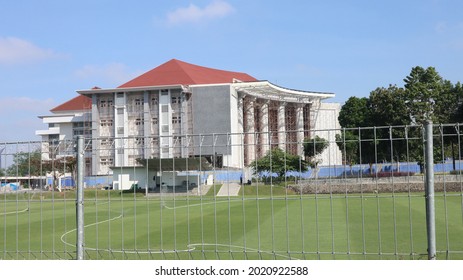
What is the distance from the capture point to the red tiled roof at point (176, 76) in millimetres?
75688

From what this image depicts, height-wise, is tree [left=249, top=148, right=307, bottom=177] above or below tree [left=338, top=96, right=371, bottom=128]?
below

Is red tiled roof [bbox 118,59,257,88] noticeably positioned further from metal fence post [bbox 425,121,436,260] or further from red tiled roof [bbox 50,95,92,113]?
metal fence post [bbox 425,121,436,260]

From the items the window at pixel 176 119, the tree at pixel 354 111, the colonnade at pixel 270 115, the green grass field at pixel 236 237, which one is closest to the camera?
the green grass field at pixel 236 237

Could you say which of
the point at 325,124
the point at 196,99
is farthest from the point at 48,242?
the point at 325,124

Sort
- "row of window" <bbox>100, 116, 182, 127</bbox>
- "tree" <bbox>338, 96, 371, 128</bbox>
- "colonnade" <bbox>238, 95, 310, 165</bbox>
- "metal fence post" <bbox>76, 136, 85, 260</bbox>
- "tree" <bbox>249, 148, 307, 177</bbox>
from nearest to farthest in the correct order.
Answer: "metal fence post" <bbox>76, 136, 85, 260</bbox>
"tree" <bbox>249, 148, 307, 177</bbox>
"tree" <bbox>338, 96, 371, 128</bbox>
"row of window" <bbox>100, 116, 182, 127</bbox>
"colonnade" <bbox>238, 95, 310, 165</bbox>

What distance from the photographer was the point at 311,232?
15.7 meters

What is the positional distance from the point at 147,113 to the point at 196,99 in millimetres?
7204

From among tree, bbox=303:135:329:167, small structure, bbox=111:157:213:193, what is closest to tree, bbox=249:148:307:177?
tree, bbox=303:135:329:167

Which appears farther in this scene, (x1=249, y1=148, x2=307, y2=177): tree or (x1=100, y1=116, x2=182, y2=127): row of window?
(x1=100, y1=116, x2=182, y2=127): row of window

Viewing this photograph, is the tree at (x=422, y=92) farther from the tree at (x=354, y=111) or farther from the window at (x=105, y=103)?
the window at (x=105, y=103)

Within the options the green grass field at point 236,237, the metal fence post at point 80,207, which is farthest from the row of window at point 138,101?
the metal fence post at point 80,207

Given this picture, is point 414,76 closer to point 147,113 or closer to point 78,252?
point 147,113

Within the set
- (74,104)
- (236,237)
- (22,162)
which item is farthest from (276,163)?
(74,104)

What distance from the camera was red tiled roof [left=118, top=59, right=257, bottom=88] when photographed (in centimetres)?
7569
